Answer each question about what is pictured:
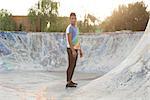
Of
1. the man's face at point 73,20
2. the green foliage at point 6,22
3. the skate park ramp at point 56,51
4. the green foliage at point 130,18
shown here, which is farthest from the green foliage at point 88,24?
the man's face at point 73,20

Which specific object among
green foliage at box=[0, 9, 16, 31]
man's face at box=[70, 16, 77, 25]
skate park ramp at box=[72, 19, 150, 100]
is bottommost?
green foliage at box=[0, 9, 16, 31]

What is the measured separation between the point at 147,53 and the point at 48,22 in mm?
41405

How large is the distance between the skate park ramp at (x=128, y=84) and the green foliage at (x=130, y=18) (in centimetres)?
2647

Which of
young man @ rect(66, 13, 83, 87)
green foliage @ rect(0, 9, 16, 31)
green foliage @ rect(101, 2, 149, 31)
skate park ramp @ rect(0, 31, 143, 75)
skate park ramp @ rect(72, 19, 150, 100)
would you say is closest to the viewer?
skate park ramp @ rect(72, 19, 150, 100)

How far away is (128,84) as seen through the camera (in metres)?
5.54

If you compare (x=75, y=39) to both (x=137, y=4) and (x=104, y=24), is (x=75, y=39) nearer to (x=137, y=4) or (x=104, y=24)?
(x=137, y=4)

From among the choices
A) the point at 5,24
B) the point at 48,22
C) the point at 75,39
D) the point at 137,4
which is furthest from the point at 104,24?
the point at 75,39

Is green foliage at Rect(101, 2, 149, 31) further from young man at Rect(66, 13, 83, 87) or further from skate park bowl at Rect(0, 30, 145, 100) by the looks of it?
young man at Rect(66, 13, 83, 87)

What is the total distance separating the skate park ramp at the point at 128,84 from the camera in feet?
16.7

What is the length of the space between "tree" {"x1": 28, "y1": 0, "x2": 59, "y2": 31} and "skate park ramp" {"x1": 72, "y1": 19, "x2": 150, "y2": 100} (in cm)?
4017

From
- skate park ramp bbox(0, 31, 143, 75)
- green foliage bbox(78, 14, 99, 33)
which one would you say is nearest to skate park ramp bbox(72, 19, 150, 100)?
skate park ramp bbox(0, 31, 143, 75)

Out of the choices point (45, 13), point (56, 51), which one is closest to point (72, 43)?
point (56, 51)

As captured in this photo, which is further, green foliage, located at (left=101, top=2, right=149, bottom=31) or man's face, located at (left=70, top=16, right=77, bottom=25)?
green foliage, located at (left=101, top=2, right=149, bottom=31)

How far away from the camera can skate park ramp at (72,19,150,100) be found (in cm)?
509
